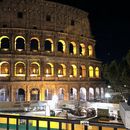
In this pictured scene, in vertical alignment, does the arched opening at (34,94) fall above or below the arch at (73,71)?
below

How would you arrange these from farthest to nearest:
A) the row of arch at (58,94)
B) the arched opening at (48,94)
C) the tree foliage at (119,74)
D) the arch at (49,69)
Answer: the arch at (49,69), the arched opening at (48,94), the row of arch at (58,94), the tree foliage at (119,74)

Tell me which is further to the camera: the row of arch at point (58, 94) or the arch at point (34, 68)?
the arch at point (34, 68)

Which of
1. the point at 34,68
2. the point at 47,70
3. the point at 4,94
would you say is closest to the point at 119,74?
the point at 47,70

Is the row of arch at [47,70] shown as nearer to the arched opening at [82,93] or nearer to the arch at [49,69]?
the arch at [49,69]

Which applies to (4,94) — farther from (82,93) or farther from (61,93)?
(82,93)

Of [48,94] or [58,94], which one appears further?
[58,94]

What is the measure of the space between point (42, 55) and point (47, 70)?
3.62 metres

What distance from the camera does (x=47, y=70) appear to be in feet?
116

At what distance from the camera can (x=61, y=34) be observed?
3469 centimetres

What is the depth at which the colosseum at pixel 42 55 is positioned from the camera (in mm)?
31516

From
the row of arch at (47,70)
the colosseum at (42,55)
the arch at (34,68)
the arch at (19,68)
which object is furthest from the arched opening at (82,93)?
the arch at (19,68)

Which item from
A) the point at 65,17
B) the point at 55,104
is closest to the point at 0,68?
the point at 55,104

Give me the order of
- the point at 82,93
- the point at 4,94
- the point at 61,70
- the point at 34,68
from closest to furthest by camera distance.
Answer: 1. the point at 4,94
2. the point at 34,68
3. the point at 61,70
4. the point at 82,93

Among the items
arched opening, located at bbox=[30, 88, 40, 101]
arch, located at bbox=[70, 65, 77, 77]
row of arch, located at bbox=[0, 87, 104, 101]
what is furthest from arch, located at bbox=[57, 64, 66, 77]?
arched opening, located at bbox=[30, 88, 40, 101]
